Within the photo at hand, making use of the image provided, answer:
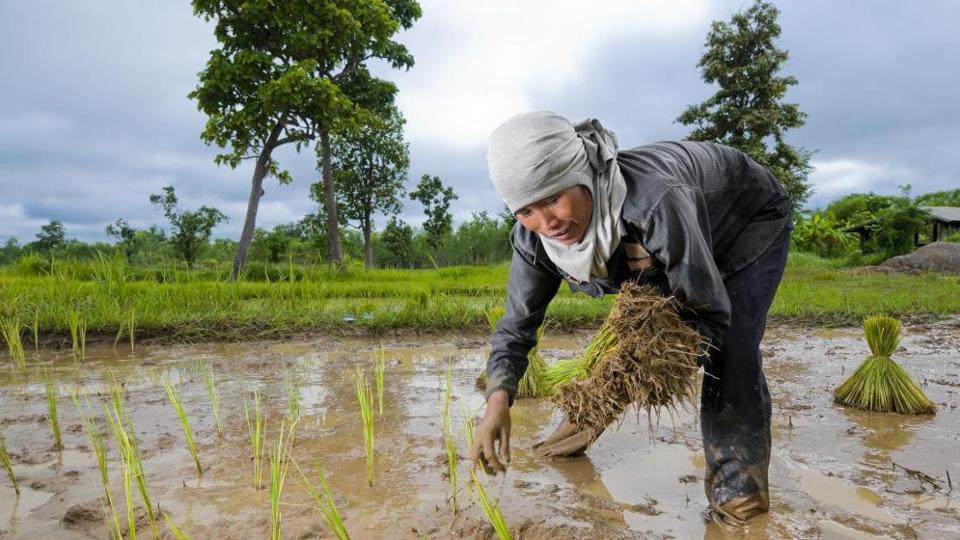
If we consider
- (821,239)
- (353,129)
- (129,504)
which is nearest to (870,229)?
(821,239)

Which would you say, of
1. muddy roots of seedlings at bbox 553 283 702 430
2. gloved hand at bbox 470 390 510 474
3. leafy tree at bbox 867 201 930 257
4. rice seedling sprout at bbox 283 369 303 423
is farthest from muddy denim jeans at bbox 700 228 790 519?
leafy tree at bbox 867 201 930 257

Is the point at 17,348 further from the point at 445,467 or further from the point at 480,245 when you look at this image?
the point at 480,245

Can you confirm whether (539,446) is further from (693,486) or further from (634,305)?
(634,305)

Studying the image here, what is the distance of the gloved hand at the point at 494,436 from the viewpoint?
70.7 inches

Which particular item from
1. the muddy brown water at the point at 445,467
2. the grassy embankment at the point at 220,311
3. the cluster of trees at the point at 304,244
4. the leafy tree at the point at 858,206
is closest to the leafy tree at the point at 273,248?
the cluster of trees at the point at 304,244

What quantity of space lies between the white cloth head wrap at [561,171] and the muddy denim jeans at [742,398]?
585mm

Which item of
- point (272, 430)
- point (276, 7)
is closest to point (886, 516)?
point (272, 430)

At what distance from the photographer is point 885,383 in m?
3.45

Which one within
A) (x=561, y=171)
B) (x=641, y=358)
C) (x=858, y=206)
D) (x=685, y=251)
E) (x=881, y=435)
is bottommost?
(x=881, y=435)

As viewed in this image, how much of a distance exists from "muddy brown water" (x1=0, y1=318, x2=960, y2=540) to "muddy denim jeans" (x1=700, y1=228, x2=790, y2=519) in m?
0.13

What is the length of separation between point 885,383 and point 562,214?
9.30 feet

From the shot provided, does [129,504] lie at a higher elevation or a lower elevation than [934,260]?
lower

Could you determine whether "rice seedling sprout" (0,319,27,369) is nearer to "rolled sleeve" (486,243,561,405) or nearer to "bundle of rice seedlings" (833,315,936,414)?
"rolled sleeve" (486,243,561,405)

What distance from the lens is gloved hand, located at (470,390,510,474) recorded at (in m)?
1.80
